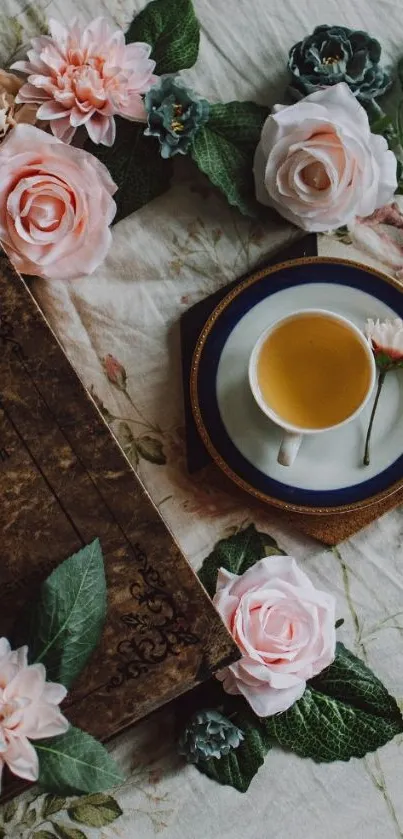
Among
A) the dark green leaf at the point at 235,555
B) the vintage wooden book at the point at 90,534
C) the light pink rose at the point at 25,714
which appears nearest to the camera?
the light pink rose at the point at 25,714

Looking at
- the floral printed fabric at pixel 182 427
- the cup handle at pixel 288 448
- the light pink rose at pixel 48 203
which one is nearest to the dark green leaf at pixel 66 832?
the floral printed fabric at pixel 182 427

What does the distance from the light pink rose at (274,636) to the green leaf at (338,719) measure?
42 millimetres

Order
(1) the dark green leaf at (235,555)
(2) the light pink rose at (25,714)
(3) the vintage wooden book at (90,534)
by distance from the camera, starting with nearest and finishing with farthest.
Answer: (2) the light pink rose at (25,714), (3) the vintage wooden book at (90,534), (1) the dark green leaf at (235,555)

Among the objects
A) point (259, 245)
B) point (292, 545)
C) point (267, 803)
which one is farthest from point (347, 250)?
point (267, 803)

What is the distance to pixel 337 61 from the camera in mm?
862

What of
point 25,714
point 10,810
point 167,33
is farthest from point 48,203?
point 10,810

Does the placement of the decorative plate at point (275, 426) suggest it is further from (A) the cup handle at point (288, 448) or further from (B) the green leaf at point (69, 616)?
(B) the green leaf at point (69, 616)

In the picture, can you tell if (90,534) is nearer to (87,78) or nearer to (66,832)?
(66,832)

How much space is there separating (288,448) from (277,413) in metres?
0.04

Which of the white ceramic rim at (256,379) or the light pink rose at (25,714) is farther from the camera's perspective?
the white ceramic rim at (256,379)

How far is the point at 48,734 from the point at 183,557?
18cm

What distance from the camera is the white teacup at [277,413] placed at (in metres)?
0.78

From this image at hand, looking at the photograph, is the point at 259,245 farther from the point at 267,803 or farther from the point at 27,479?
the point at 267,803

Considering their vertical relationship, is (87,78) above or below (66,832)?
above
